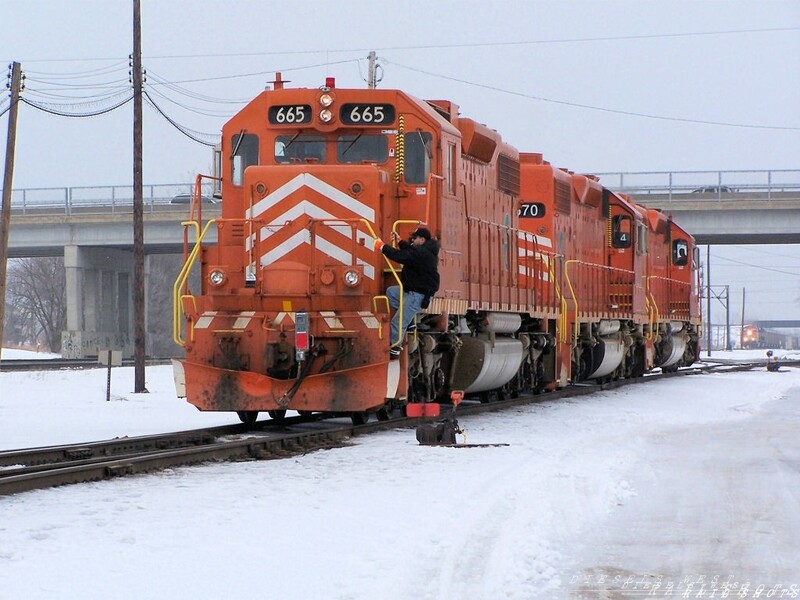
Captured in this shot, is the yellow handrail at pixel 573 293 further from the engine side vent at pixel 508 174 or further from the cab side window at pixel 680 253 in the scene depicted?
the cab side window at pixel 680 253

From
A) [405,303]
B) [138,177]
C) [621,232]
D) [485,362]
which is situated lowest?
[485,362]

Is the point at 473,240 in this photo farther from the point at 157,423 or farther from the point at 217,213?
the point at 217,213

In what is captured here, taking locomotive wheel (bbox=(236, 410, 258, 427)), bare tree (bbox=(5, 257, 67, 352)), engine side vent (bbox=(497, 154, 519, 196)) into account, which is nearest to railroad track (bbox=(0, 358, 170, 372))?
engine side vent (bbox=(497, 154, 519, 196))

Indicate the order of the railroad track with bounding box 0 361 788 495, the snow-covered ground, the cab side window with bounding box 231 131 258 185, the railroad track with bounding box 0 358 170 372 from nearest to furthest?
the snow-covered ground → the railroad track with bounding box 0 361 788 495 → the cab side window with bounding box 231 131 258 185 → the railroad track with bounding box 0 358 170 372

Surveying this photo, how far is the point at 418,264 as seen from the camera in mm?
11945

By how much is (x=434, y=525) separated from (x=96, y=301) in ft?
158

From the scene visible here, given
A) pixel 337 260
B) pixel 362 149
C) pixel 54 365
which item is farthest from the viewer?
pixel 54 365

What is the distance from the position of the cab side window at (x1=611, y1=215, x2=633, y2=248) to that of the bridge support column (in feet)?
103

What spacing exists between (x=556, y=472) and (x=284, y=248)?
14.0ft

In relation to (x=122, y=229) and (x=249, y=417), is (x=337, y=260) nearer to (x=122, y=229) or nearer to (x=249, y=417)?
(x=249, y=417)

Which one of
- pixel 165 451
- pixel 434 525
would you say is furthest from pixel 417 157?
pixel 434 525

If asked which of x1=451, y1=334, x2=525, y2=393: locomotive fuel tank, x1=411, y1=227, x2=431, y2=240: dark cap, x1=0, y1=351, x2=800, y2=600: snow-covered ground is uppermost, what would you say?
x1=411, y1=227, x2=431, y2=240: dark cap

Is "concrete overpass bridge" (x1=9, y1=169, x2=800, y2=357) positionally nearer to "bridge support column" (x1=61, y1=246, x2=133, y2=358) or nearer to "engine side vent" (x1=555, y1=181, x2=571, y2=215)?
"bridge support column" (x1=61, y1=246, x2=133, y2=358)

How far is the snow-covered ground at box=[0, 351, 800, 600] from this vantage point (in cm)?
564
